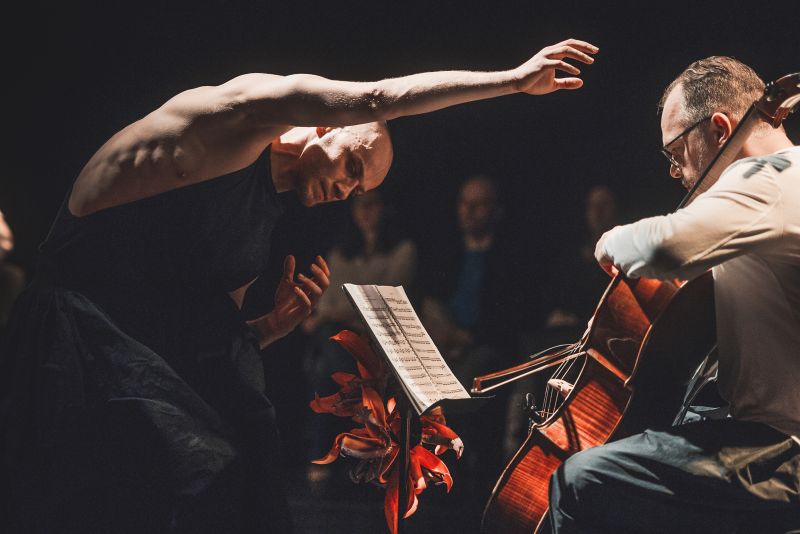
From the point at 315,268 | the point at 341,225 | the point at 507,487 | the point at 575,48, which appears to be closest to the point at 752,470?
the point at 507,487

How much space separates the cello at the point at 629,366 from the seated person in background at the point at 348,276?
1.22m

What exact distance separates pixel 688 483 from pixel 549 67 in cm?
97

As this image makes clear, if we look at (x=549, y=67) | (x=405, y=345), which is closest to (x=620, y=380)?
(x=405, y=345)

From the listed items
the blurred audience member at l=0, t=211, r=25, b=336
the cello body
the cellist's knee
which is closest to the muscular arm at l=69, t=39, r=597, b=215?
the blurred audience member at l=0, t=211, r=25, b=336

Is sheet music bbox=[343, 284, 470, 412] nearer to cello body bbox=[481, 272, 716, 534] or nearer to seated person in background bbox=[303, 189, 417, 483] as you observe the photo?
cello body bbox=[481, 272, 716, 534]

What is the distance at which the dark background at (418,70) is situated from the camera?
107 inches

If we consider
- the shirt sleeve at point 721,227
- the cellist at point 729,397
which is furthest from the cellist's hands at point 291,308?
the shirt sleeve at point 721,227

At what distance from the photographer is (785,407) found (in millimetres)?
1469

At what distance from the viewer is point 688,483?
1461 mm

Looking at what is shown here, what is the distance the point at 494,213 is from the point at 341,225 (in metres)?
0.62

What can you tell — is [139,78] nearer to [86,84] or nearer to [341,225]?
[86,84]

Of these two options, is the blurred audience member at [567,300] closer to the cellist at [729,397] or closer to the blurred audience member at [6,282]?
the cellist at [729,397]

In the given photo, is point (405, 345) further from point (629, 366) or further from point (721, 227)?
point (721, 227)

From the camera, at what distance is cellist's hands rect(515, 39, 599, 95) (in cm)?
172
